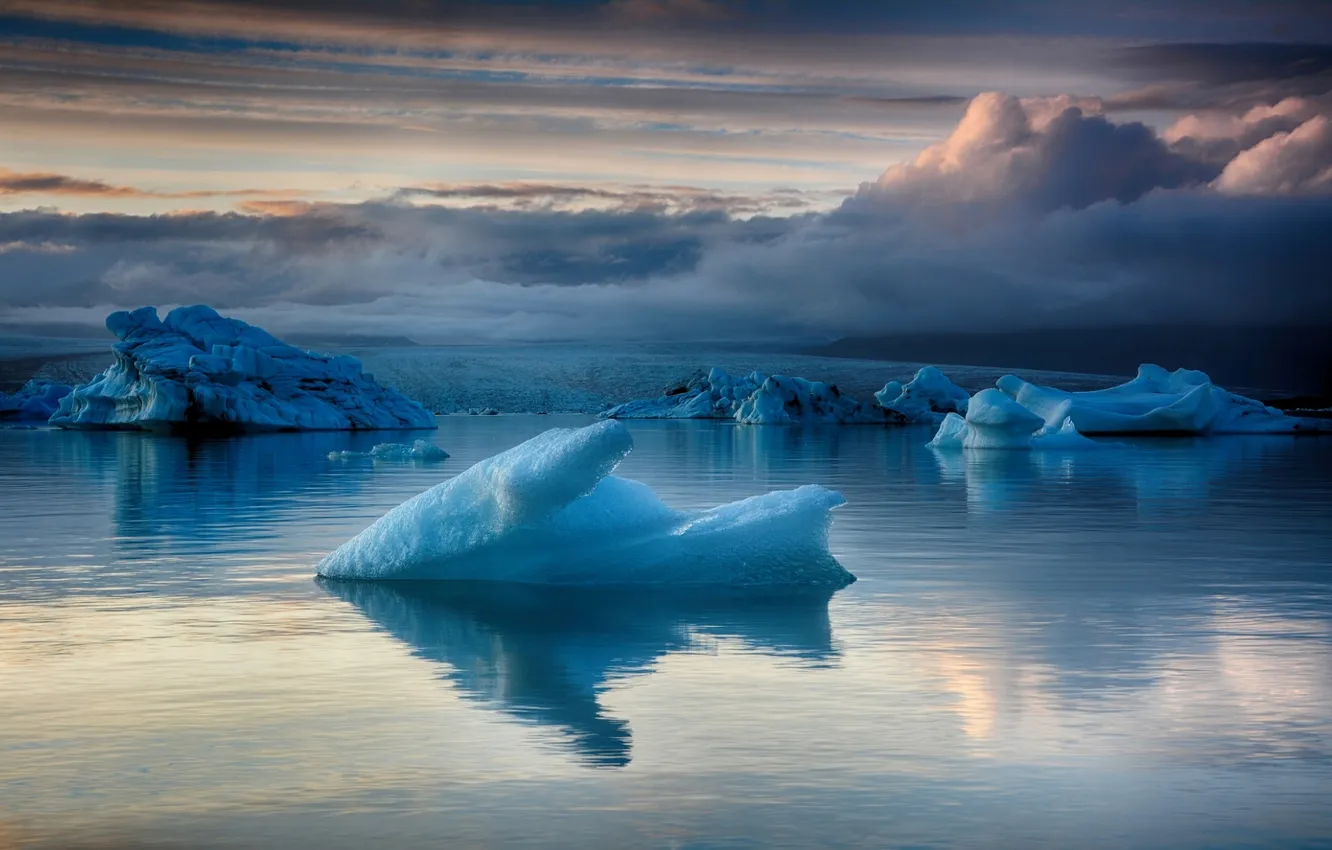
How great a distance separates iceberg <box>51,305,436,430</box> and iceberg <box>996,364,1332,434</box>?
2247 cm

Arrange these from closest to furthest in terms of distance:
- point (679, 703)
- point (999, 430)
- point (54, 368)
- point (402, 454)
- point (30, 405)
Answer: point (679, 703) → point (402, 454) → point (999, 430) → point (30, 405) → point (54, 368)

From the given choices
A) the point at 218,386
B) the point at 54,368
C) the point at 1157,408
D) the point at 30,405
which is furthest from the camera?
the point at 54,368

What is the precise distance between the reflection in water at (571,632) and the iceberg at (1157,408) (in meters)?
35.6

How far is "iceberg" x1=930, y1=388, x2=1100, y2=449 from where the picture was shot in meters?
39.3

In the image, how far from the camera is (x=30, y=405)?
70312 mm

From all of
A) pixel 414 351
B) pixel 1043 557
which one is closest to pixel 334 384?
pixel 1043 557

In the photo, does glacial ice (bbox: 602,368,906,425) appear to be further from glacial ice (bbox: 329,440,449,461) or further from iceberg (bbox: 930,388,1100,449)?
glacial ice (bbox: 329,440,449,461)

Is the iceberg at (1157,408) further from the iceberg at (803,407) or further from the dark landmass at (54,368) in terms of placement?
the dark landmass at (54,368)

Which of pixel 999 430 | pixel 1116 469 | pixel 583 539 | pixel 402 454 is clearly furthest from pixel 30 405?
pixel 583 539

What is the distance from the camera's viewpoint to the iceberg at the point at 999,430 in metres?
39.3

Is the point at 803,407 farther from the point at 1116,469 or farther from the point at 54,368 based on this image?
the point at 54,368

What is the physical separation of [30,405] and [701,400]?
30090 mm

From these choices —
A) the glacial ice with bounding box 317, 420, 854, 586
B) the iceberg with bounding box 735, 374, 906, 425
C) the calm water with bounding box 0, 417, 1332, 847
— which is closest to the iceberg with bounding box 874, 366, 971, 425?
the iceberg with bounding box 735, 374, 906, 425

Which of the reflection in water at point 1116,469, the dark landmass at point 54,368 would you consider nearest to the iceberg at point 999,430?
the reflection in water at point 1116,469
